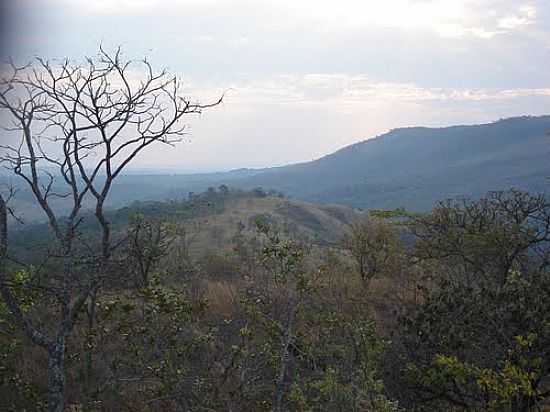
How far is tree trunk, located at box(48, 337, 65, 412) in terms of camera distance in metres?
4.92

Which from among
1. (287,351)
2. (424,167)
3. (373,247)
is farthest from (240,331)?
(424,167)

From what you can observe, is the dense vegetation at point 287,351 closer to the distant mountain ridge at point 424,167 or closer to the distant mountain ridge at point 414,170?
the distant mountain ridge at point 424,167

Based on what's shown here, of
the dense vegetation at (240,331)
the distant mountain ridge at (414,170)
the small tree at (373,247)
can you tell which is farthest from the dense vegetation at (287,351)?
the distant mountain ridge at (414,170)

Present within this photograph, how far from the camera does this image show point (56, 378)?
16.2 feet

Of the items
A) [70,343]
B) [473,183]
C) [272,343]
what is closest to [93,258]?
[272,343]

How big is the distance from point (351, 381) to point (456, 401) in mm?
1976

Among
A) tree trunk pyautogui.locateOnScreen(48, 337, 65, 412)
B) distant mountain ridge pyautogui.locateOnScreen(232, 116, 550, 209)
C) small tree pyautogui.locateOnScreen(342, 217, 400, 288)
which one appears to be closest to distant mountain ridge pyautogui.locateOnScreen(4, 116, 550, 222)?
distant mountain ridge pyautogui.locateOnScreen(232, 116, 550, 209)

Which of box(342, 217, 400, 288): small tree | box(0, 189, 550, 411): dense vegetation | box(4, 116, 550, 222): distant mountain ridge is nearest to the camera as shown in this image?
box(0, 189, 550, 411): dense vegetation

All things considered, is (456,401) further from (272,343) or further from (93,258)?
(93,258)

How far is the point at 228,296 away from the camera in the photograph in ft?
35.5

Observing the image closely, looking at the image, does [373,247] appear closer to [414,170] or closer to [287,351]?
[287,351]

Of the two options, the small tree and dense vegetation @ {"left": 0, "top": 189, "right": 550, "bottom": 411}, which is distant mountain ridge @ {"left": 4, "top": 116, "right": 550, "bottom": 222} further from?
dense vegetation @ {"left": 0, "top": 189, "right": 550, "bottom": 411}

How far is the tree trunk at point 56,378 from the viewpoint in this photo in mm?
4918

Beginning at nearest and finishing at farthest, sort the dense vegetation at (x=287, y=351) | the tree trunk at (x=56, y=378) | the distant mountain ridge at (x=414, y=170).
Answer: the tree trunk at (x=56, y=378), the dense vegetation at (x=287, y=351), the distant mountain ridge at (x=414, y=170)
